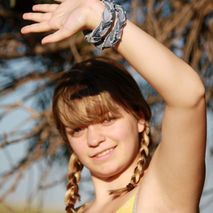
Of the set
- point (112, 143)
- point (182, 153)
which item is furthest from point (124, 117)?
point (182, 153)

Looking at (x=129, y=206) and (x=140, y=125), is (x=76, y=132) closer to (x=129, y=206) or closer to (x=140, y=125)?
(x=140, y=125)

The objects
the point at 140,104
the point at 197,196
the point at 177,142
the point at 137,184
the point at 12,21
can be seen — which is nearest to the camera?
the point at 177,142

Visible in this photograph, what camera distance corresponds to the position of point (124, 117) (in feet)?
3.72

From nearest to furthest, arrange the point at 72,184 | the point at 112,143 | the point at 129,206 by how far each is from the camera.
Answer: the point at 129,206
the point at 112,143
the point at 72,184

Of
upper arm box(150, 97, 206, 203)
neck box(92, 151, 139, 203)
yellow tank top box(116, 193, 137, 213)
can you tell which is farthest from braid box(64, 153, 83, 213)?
upper arm box(150, 97, 206, 203)

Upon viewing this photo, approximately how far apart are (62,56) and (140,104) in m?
0.99

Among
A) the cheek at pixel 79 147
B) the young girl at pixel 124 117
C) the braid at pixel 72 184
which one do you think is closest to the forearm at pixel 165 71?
the young girl at pixel 124 117

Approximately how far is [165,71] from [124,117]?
1.29 ft

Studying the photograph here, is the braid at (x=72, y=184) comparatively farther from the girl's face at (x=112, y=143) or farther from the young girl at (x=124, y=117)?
the girl's face at (x=112, y=143)

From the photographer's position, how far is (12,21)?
1891 millimetres

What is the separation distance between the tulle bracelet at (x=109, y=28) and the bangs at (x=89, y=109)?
1.03ft

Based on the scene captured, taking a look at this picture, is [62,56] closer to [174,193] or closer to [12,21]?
[12,21]

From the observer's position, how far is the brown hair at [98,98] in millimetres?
1125

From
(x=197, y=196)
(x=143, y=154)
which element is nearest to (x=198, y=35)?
(x=143, y=154)
